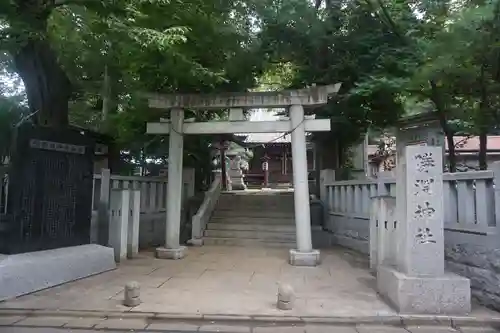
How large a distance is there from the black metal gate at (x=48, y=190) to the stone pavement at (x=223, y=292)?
97 centimetres

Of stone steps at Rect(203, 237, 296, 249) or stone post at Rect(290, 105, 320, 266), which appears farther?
stone steps at Rect(203, 237, 296, 249)

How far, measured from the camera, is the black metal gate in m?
6.25

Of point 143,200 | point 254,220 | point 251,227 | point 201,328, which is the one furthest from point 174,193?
point 201,328

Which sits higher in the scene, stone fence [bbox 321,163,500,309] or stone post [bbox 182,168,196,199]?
stone post [bbox 182,168,196,199]

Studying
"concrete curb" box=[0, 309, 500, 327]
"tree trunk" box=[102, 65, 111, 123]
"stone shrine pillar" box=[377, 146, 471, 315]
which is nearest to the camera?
"concrete curb" box=[0, 309, 500, 327]

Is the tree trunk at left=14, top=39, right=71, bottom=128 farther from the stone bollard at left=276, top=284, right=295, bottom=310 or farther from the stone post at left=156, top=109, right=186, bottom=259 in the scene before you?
the stone bollard at left=276, top=284, right=295, bottom=310

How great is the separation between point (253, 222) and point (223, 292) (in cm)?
642

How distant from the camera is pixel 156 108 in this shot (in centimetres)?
976

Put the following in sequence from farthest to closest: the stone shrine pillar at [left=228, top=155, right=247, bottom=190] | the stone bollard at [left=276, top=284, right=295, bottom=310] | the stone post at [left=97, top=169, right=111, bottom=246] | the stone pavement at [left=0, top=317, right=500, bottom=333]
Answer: the stone shrine pillar at [left=228, top=155, right=247, bottom=190] < the stone post at [left=97, top=169, right=111, bottom=246] < the stone bollard at [left=276, top=284, right=295, bottom=310] < the stone pavement at [left=0, top=317, right=500, bottom=333]

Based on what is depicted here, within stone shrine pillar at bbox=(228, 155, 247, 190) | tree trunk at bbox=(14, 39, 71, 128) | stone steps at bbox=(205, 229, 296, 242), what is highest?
tree trunk at bbox=(14, 39, 71, 128)

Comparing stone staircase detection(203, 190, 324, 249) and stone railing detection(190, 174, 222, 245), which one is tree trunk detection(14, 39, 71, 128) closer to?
stone railing detection(190, 174, 222, 245)

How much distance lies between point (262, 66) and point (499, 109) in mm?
6076

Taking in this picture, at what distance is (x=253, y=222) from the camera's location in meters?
12.5

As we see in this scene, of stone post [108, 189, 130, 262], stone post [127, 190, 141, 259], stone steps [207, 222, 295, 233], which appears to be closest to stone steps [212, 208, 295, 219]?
stone steps [207, 222, 295, 233]
